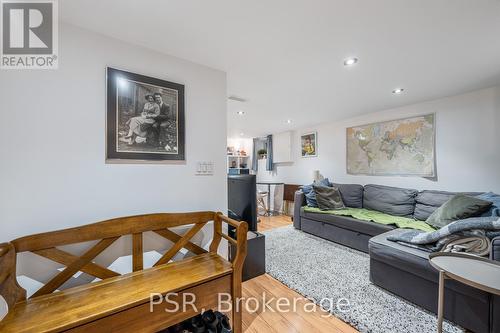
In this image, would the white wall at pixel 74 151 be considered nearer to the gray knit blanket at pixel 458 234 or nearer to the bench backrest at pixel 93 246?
the bench backrest at pixel 93 246

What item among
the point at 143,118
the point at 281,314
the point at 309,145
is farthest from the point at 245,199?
the point at 309,145

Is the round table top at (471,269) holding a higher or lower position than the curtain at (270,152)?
lower

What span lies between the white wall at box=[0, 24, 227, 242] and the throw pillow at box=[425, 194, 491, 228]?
2.84 meters

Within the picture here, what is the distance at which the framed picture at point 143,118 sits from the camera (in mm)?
1472

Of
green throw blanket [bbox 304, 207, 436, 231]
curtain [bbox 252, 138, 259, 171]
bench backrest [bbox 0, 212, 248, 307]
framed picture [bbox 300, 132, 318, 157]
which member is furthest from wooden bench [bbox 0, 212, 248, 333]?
curtain [bbox 252, 138, 259, 171]

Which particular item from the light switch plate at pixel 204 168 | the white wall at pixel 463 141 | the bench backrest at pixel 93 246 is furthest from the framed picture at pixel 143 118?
the white wall at pixel 463 141

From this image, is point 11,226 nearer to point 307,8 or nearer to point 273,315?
point 273,315

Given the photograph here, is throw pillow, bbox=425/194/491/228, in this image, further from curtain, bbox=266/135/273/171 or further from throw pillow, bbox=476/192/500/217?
curtain, bbox=266/135/273/171

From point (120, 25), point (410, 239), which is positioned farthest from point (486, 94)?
point (120, 25)

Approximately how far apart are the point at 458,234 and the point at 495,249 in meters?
0.20

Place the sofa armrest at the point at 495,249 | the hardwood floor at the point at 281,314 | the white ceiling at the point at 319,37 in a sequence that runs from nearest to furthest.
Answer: the white ceiling at the point at 319,37
the sofa armrest at the point at 495,249
the hardwood floor at the point at 281,314

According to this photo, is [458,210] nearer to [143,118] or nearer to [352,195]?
[352,195]

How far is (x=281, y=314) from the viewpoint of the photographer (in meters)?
1.66

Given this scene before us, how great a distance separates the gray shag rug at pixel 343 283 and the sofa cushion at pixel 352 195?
88 cm
